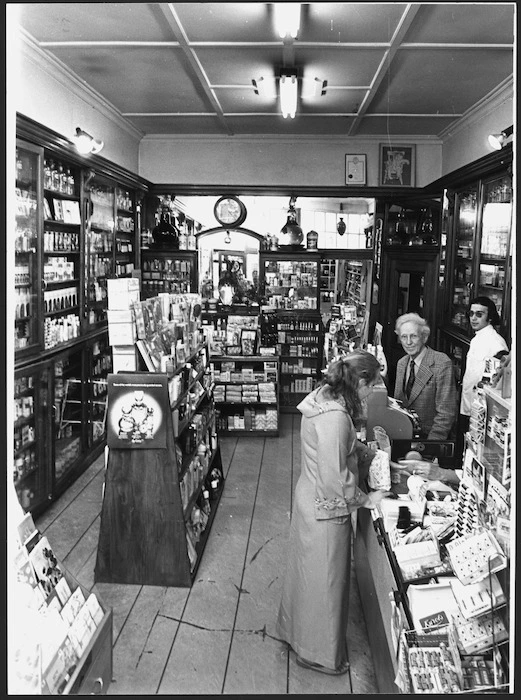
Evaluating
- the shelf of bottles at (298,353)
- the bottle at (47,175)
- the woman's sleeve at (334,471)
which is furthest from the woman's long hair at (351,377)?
the shelf of bottles at (298,353)

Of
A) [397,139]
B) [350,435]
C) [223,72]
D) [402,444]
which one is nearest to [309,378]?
[397,139]

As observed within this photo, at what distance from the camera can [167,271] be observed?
416 inches

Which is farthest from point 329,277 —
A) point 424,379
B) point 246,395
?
point 424,379

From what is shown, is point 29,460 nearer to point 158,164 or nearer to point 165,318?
point 165,318

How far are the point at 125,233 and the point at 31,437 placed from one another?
14.4ft

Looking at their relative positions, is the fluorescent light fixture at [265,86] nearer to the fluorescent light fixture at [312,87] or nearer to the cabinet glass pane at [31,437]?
the fluorescent light fixture at [312,87]

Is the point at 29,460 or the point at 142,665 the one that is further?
the point at 29,460

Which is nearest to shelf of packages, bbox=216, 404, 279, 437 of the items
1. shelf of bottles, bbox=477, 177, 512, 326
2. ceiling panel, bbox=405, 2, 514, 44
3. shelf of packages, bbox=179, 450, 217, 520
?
shelf of packages, bbox=179, 450, 217, 520

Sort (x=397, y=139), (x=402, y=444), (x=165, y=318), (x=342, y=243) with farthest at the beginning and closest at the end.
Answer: (x=342, y=243) → (x=397, y=139) → (x=165, y=318) → (x=402, y=444)

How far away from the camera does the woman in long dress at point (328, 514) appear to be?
3625 millimetres

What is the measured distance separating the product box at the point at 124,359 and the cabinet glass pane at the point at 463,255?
4.80 m

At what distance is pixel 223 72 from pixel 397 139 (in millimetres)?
4262

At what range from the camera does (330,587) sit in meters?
3.68

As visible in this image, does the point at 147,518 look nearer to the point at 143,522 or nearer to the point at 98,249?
the point at 143,522
